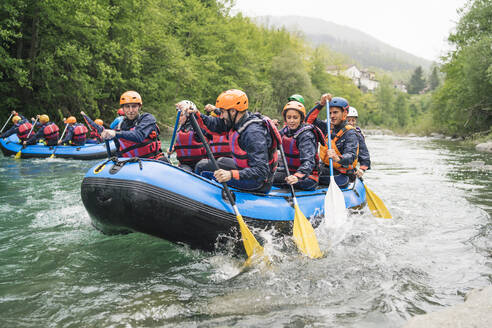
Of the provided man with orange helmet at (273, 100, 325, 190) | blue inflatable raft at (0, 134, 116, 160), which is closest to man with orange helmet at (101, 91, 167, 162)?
man with orange helmet at (273, 100, 325, 190)

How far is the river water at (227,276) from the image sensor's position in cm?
317

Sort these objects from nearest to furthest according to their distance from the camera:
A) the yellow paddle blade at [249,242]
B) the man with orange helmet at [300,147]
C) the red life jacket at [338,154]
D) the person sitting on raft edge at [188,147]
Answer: the yellow paddle blade at [249,242], the man with orange helmet at [300,147], the person sitting on raft edge at [188,147], the red life jacket at [338,154]

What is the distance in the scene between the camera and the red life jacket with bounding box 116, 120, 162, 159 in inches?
222

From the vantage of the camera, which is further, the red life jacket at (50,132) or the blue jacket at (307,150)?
the red life jacket at (50,132)

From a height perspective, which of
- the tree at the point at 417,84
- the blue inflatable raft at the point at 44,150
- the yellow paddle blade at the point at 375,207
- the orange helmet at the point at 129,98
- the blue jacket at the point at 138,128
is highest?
the tree at the point at 417,84

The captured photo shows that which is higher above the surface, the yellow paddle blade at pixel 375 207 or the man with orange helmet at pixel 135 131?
the man with orange helmet at pixel 135 131

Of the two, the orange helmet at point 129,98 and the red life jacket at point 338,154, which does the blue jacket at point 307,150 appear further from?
the orange helmet at point 129,98

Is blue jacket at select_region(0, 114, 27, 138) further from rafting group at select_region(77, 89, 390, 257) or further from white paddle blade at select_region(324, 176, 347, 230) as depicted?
white paddle blade at select_region(324, 176, 347, 230)

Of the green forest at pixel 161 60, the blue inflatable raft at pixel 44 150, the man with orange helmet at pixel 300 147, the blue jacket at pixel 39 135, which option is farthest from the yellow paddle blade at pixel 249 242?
the blue jacket at pixel 39 135

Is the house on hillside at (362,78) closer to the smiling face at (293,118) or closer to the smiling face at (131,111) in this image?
the smiling face at (293,118)

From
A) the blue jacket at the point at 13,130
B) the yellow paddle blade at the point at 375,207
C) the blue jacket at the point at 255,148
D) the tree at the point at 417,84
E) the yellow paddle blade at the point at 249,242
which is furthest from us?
the tree at the point at 417,84

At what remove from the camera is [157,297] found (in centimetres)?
349

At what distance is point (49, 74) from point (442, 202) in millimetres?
14629

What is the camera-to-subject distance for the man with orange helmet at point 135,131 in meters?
5.45
